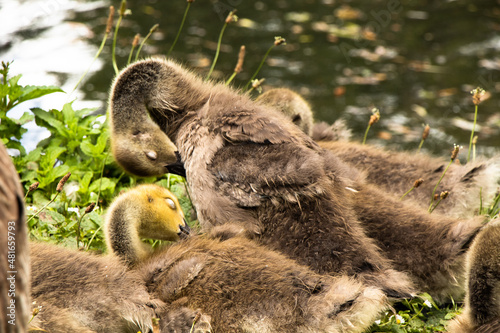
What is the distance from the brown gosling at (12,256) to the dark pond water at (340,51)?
5.17m

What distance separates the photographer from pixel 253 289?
9.71 ft

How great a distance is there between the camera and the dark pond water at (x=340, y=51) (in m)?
7.28

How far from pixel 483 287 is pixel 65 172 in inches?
110

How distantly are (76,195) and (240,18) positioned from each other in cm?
576

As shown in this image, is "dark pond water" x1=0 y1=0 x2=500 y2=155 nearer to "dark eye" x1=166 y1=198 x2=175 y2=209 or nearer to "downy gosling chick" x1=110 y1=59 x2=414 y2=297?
"downy gosling chick" x1=110 y1=59 x2=414 y2=297

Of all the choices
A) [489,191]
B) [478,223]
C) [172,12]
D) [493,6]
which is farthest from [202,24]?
[478,223]

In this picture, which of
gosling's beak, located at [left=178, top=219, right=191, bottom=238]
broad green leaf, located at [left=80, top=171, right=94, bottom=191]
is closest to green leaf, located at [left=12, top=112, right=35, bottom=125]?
broad green leaf, located at [left=80, top=171, right=94, bottom=191]

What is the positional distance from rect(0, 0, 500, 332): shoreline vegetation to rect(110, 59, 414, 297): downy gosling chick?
1.07ft

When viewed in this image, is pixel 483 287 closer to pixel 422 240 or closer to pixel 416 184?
pixel 422 240

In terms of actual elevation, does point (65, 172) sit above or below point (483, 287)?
below

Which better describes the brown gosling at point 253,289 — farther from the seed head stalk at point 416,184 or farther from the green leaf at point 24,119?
the green leaf at point 24,119

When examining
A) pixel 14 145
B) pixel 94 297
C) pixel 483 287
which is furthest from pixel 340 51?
pixel 94 297

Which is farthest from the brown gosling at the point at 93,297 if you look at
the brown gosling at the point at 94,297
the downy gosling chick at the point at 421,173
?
the downy gosling chick at the point at 421,173

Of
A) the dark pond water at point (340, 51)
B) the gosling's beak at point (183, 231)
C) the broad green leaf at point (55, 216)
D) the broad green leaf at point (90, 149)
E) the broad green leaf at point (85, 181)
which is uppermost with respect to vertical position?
the gosling's beak at point (183, 231)
